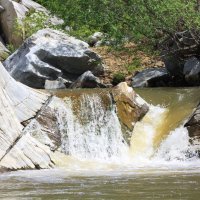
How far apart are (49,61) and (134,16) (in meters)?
4.17

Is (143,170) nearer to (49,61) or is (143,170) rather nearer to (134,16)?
(134,16)

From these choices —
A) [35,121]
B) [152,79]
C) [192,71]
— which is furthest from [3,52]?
[35,121]

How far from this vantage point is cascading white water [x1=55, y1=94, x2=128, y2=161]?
13.9m

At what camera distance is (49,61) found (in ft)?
72.4

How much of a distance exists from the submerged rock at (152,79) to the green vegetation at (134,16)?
1068 millimetres

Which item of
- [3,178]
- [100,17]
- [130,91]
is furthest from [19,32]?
[3,178]

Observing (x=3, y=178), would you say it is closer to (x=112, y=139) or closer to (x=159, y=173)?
(x=159, y=173)

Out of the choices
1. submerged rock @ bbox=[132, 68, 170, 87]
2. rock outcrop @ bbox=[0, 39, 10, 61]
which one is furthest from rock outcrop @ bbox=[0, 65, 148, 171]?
rock outcrop @ bbox=[0, 39, 10, 61]

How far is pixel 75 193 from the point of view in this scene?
25.9ft

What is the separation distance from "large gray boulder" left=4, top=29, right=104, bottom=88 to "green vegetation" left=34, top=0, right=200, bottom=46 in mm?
1088

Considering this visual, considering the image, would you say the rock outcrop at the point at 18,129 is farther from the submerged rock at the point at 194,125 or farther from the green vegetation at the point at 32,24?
the green vegetation at the point at 32,24

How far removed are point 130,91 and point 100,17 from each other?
4.92m

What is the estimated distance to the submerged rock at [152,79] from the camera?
2089cm

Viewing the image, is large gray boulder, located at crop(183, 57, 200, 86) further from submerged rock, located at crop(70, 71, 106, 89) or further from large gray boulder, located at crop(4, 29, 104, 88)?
large gray boulder, located at crop(4, 29, 104, 88)
